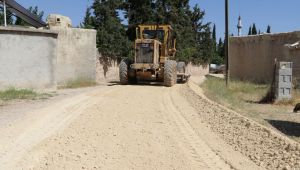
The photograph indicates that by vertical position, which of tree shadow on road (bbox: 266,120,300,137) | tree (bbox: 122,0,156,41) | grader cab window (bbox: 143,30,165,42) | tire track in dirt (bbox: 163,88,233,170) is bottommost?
tree shadow on road (bbox: 266,120,300,137)

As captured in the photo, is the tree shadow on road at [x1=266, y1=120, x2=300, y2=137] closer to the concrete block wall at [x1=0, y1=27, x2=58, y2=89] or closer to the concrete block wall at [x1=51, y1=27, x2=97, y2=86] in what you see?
the concrete block wall at [x1=0, y1=27, x2=58, y2=89]

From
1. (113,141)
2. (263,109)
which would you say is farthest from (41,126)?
(263,109)

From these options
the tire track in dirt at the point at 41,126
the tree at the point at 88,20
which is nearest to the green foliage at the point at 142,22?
the tree at the point at 88,20

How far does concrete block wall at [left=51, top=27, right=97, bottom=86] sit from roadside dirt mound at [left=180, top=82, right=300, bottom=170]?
9.99m

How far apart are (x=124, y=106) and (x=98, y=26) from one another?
20196mm

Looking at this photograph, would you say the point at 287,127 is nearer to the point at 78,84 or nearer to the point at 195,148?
the point at 195,148

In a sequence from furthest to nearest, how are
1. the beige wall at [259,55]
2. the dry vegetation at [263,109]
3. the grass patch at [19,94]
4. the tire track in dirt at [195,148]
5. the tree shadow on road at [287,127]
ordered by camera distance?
1. the beige wall at [259,55]
2. the grass patch at [19,94]
3. the dry vegetation at [263,109]
4. the tree shadow on road at [287,127]
5. the tire track in dirt at [195,148]

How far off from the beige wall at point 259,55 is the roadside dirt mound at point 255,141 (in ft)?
41.8

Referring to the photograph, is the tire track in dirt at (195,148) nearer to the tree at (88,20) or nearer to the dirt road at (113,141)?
the dirt road at (113,141)

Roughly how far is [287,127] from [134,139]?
5346 mm

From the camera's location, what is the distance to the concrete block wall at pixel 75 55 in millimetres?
20906

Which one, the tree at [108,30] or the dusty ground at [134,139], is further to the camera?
the tree at [108,30]

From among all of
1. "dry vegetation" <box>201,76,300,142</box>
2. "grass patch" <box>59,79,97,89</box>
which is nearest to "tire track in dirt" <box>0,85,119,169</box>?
"dry vegetation" <box>201,76,300,142</box>

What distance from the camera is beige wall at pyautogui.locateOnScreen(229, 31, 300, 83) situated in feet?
82.1
